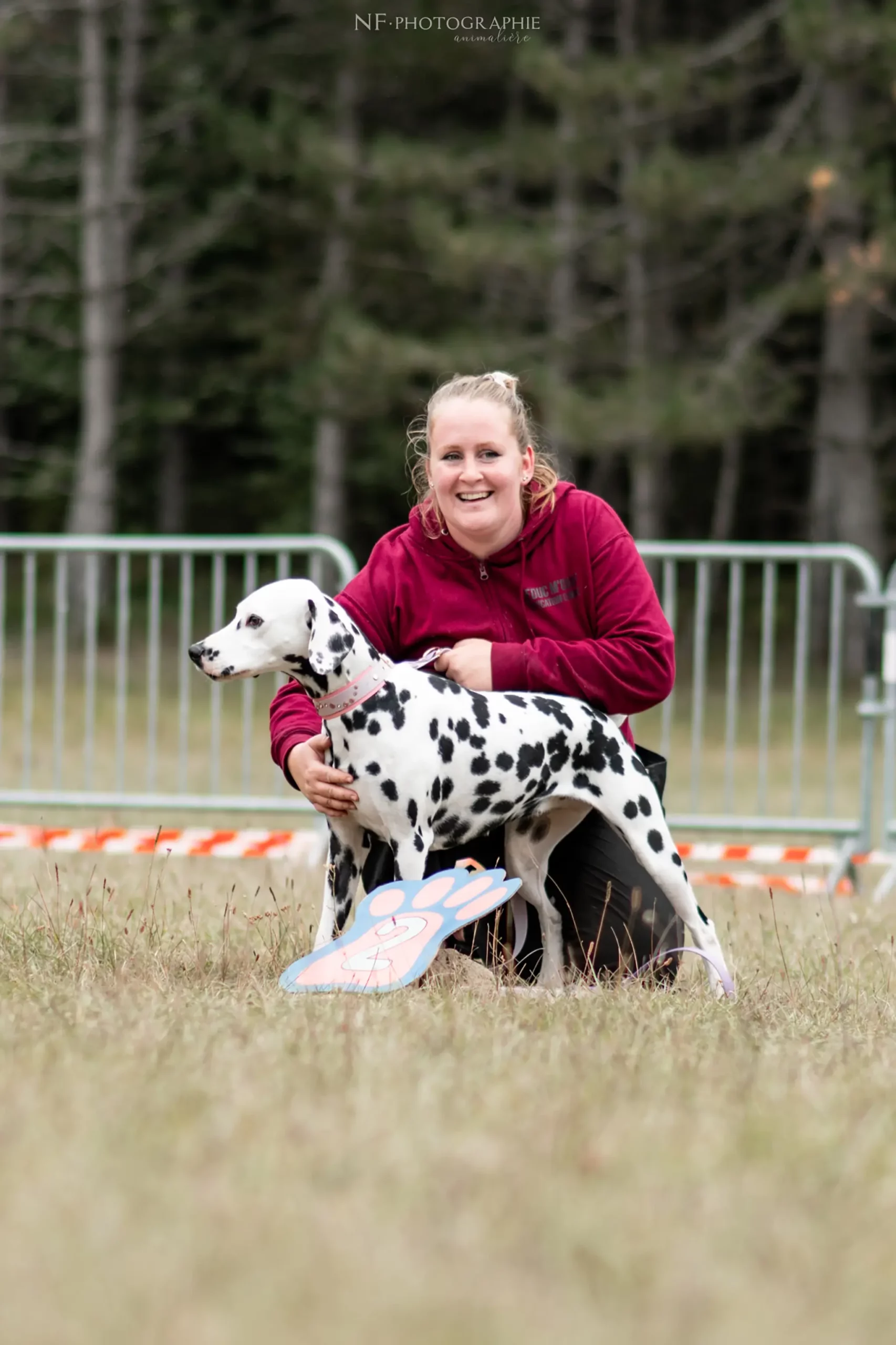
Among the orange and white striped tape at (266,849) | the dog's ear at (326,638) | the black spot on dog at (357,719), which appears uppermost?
the dog's ear at (326,638)

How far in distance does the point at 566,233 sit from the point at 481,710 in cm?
1513

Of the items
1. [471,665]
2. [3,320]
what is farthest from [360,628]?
[3,320]

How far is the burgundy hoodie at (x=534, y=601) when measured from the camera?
179 inches

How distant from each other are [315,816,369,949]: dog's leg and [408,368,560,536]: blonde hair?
0.95 meters

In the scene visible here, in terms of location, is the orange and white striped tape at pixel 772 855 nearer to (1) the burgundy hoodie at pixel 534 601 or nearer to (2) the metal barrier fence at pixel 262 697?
(2) the metal barrier fence at pixel 262 697

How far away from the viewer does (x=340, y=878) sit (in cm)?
432

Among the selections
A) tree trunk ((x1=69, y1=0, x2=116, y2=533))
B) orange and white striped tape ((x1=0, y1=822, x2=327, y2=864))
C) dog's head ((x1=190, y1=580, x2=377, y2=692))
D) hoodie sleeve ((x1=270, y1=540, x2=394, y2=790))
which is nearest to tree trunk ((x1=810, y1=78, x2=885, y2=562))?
tree trunk ((x1=69, y1=0, x2=116, y2=533))

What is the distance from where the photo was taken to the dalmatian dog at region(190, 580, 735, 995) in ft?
13.4

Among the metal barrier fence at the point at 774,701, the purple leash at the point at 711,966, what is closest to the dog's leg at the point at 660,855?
the purple leash at the point at 711,966

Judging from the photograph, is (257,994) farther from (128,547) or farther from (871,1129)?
(128,547)

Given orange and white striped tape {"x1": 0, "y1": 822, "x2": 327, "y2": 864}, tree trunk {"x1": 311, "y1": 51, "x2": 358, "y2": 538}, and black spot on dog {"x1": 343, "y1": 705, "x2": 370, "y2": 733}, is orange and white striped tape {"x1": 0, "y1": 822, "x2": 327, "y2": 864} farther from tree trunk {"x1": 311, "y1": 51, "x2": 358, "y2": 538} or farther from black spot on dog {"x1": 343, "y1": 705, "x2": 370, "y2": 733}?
tree trunk {"x1": 311, "y1": 51, "x2": 358, "y2": 538}

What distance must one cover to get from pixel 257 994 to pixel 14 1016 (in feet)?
1.99

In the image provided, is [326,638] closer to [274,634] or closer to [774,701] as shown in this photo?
[274,634]

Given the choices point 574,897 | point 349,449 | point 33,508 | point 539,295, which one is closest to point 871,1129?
Answer: point 574,897
